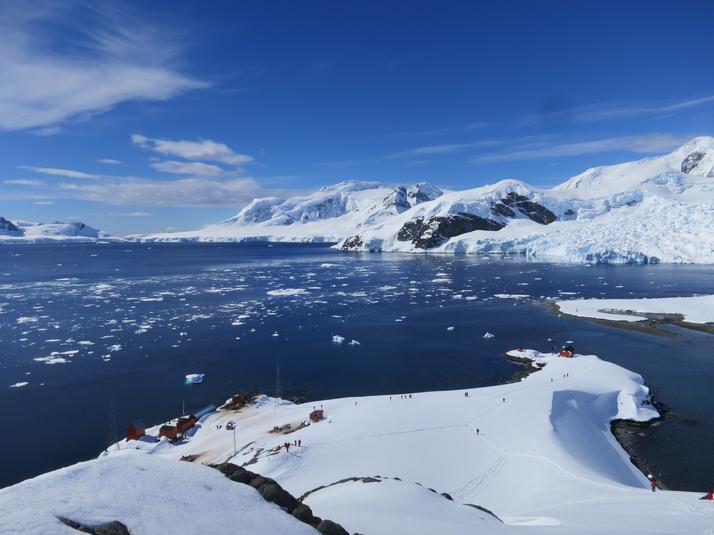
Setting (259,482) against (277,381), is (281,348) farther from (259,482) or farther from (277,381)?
(259,482)

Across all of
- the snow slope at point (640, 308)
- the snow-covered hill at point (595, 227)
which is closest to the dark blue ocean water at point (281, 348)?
the snow slope at point (640, 308)

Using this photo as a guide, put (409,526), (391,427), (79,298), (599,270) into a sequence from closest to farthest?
(409,526)
(391,427)
(79,298)
(599,270)

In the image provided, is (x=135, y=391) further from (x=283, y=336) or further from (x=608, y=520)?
(x=608, y=520)

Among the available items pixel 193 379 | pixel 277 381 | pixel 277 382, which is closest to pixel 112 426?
pixel 193 379

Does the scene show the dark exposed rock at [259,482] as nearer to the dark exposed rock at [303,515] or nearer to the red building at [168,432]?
the dark exposed rock at [303,515]

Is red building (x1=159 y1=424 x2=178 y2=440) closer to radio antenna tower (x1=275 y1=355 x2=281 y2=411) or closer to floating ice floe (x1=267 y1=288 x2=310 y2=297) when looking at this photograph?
radio antenna tower (x1=275 y1=355 x2=281 y2=411)

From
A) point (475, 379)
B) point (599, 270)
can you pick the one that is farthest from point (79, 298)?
point (599, 270)

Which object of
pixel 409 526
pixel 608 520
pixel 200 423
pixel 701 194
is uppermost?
pixel 701 194
